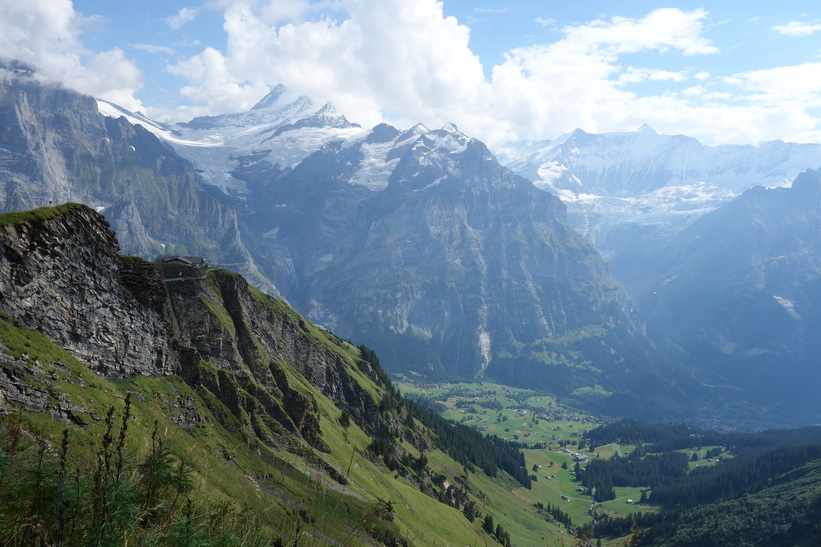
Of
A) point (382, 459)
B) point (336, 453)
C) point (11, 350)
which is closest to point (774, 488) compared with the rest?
point (382, 459)

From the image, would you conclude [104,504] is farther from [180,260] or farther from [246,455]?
[180,260]

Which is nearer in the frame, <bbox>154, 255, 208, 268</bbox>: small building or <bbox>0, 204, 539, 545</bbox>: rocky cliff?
<bbox>0, 204, 539, 545</bbox>: rocky cliff

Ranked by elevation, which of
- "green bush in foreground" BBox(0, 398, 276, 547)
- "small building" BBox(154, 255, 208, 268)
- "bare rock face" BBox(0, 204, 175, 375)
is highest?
"small building" BBox(154, 255, 208, 268)

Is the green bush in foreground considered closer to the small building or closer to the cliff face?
the cliff face

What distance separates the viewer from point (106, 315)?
61969mm

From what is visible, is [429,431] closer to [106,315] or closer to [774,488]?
[774,488]

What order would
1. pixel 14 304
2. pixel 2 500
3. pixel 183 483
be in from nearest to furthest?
1. pixel 2 500
2. pixel 183 483
3. pixel 14 304

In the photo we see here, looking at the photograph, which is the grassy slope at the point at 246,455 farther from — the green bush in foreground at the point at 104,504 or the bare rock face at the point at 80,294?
the bare rock face at the point at 80,294

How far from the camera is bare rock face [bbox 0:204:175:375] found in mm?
50188

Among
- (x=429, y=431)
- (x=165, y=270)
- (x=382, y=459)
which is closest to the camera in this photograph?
(x=165, y=270)

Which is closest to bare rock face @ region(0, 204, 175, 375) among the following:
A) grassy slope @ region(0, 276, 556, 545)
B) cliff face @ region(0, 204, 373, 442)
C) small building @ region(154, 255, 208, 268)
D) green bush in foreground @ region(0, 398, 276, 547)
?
cliff face @ region(0, 204, 373, 442)

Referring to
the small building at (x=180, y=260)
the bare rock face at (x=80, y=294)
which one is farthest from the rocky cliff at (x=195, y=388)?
the small building at (x=180, y=260)

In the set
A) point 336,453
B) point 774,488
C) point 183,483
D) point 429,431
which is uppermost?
point 183,483

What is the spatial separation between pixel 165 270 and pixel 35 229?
3770 cm
